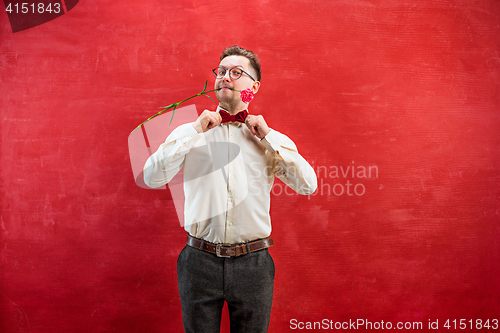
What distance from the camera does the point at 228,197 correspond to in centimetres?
147

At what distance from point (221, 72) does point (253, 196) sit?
1.95ft

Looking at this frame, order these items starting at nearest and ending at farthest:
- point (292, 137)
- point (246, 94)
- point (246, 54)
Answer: point (246, 94) < point (246, 54) < point (292, 137)

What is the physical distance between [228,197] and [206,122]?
356 millimetres

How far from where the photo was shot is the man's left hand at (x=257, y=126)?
4.67ft

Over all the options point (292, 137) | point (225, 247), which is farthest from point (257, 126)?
point (292, 137)

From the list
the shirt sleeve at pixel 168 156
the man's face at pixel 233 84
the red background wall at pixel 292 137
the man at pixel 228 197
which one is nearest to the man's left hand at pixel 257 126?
the man at pixel 228 197

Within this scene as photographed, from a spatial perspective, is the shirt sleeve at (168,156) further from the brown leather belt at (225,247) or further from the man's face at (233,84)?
the brown leather belt at (225,247)

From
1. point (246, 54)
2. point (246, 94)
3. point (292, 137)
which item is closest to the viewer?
point (246, 94)

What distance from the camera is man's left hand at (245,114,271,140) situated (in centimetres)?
142

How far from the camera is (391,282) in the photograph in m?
2.13

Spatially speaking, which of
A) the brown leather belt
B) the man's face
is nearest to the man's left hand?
the man's face

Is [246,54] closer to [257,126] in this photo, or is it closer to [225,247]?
[257,126]

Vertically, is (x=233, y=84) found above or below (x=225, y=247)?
above

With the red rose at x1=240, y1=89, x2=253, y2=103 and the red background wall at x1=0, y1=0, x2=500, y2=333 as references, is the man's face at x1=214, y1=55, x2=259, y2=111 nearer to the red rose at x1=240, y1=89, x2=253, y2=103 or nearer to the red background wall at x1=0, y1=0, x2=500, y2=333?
the red rose at x1=240, y1=89, x2=253, y2=103
